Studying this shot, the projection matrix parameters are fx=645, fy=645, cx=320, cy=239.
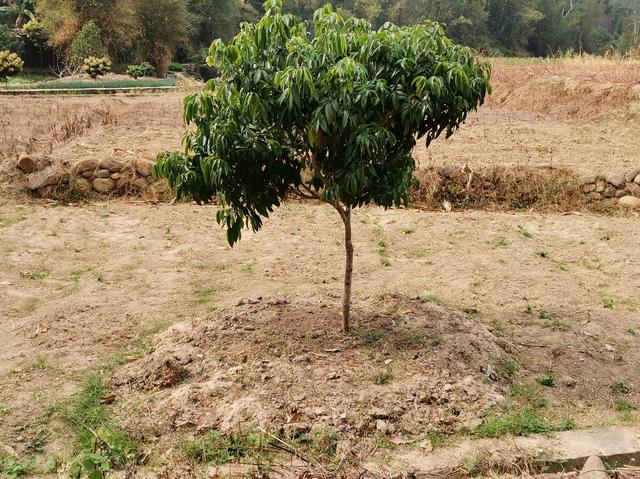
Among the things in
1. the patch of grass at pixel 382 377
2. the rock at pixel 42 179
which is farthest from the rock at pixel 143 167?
the patch of grass at pixel 382 377

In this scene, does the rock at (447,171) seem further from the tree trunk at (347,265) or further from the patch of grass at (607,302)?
the tree trunk at (347,265)

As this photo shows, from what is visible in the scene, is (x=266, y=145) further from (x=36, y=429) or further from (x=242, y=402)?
(x=36, y=429)

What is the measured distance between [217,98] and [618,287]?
14.4 feet

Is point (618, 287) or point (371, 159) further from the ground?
point (371, 159)

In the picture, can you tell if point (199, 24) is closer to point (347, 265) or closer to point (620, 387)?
point (347, 265)

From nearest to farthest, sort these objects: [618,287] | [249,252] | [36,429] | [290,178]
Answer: [36,429], [290,178], [618,287], [249,252]

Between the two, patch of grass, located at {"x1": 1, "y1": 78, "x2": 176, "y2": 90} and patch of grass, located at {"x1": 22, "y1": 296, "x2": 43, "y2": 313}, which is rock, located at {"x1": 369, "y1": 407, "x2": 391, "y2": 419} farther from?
patch of grass, located at {"x1": 1, "y1": 78, "x2": 176, "y2": 90}

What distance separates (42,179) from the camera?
29.3 ft

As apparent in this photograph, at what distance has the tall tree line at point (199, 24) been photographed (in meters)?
31.3

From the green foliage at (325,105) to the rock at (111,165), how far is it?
5552 millimetres

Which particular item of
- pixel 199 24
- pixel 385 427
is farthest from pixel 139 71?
pixel 385 427

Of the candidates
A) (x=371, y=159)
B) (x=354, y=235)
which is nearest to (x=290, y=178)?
(x=371, y=159)

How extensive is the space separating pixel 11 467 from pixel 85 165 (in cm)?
639

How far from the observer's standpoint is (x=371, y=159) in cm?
383
